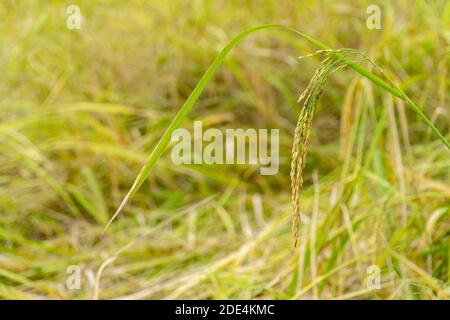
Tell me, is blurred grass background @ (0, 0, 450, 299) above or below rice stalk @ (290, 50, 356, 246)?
above

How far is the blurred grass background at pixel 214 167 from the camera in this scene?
1.07m

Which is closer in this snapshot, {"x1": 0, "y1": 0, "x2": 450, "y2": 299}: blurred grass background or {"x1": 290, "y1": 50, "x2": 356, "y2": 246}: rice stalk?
{"x1": 290, "y1": 50, "x2": 356, "y2": 246}: rice stalk

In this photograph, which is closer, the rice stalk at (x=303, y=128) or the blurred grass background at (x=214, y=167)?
the rice stalk at (x=303, y=128)

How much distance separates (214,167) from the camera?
5.32ft

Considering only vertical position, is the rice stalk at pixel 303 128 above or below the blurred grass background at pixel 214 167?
below

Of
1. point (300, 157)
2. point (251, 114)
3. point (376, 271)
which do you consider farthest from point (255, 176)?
point (300, 157)

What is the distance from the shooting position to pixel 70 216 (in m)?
1.55

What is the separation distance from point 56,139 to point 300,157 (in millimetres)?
A: 1202

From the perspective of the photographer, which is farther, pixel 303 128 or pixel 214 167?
pixel 214 167

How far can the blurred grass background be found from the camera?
1.07m

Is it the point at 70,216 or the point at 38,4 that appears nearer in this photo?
the point at 70,216

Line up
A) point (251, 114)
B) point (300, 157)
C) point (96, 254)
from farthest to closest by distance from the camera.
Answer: point (251, 114)
point (96, 254)
point (300, 157)

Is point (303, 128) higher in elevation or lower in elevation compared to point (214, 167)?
lower
